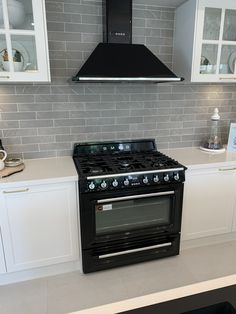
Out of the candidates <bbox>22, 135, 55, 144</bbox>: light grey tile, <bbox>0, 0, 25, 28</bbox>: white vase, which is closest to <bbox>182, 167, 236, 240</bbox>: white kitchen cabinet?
<bbox>22, 135, 55, 144</bbox>: light grey tile

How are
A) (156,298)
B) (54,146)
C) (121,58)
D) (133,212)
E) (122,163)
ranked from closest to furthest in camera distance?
(156,298) < (121,58) < (133,212) < (122,163) < (54,146)

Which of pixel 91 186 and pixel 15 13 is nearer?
pixel 15 13

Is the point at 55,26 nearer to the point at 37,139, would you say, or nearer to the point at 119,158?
the point at 37,139

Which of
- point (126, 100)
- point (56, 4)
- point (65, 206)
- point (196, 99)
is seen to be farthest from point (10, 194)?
point (196, 99)

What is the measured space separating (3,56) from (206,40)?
1712mm

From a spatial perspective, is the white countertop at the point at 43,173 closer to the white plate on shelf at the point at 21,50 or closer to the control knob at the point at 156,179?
the control knob at the point at 156,179

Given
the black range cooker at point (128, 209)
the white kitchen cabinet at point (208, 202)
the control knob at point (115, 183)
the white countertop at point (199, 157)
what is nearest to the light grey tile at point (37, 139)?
the black range cooker at point (128, 209)

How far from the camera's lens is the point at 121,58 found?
1968 millimetres

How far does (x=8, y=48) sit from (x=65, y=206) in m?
1.26

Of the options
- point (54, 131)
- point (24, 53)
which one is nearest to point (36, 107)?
point (54, 131)

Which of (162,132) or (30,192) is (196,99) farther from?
(30,192)

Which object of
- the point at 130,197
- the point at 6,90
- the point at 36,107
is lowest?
the point at 130,197

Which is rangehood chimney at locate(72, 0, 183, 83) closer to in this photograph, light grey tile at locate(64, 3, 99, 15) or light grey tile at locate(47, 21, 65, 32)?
light grey tile at locate(64, 3, 99, 15)

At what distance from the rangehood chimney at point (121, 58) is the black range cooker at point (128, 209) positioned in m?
0.72
